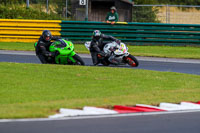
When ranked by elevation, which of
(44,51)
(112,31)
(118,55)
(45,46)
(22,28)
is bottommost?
(118,55)

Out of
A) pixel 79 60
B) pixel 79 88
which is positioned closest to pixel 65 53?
pixel 79 60

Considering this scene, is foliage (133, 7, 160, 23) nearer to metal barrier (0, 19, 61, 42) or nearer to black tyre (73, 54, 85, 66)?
metal barrier (0, 19, 61, 42)

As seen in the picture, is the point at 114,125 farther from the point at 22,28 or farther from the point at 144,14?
the point at 144,14

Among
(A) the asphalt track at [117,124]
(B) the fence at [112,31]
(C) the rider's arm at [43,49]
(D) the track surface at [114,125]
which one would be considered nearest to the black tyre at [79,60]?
(C) the rider's arm at [43,49]

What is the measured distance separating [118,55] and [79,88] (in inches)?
184

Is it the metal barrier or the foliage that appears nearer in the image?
the metal barrier

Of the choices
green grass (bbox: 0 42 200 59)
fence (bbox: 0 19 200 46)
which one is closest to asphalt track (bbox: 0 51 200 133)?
green grass (bbox: 0 42 200 59)

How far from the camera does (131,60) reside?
14844mm

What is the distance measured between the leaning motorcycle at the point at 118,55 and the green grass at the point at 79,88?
167cm

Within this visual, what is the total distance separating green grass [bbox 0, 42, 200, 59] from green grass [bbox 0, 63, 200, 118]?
19.3ft

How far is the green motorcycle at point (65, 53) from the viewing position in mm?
14500

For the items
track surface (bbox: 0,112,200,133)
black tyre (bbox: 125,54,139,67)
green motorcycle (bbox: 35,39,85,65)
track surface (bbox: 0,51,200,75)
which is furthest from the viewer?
track surface (bbox: 0,51,200,75)

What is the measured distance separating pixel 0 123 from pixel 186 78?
638 centimetres

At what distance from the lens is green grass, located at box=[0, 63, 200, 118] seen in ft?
27.7
